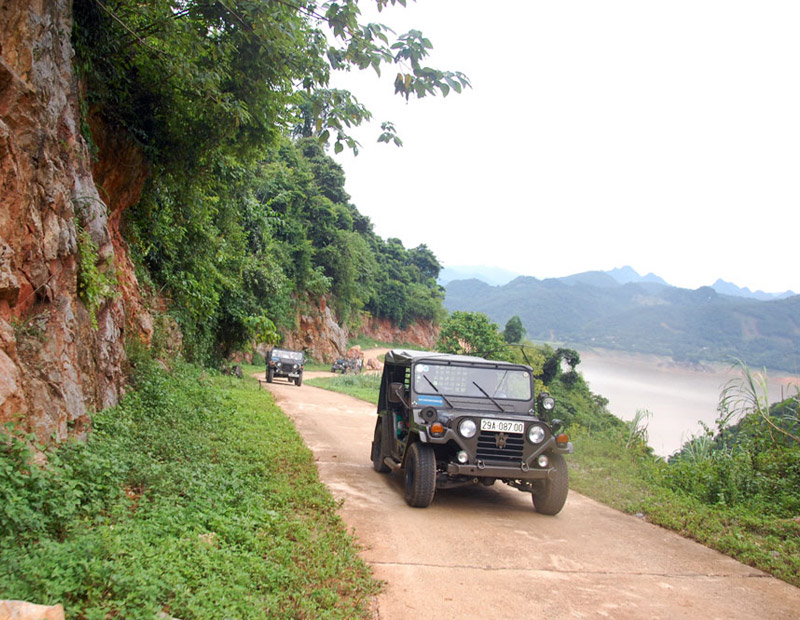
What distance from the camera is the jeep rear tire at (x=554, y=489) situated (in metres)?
6.56

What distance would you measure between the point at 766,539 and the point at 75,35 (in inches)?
394

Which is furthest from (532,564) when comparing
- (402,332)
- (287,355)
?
(402,332)

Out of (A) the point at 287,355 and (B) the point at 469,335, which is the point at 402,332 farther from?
(A) the point at 287,355

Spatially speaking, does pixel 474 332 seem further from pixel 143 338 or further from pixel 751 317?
pixel 751 317

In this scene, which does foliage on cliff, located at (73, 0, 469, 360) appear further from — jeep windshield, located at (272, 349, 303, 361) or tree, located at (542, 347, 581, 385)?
tree, located at (542, 347, 581, 385)

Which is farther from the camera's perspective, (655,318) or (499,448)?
(655,318)

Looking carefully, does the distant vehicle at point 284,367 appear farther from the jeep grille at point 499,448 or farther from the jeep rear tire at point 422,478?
the jeep grille at point 499,448

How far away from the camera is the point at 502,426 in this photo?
6504 mm

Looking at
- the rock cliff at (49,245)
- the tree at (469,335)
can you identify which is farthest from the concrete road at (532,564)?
the tree at (469,335)

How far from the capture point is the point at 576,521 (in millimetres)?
6598

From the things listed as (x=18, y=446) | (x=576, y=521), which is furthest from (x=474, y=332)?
(x=18, y=446)

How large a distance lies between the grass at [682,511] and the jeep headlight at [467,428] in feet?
8.43

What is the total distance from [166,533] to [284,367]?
2171cm

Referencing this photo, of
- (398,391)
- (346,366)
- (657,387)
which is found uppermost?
(398,391)
